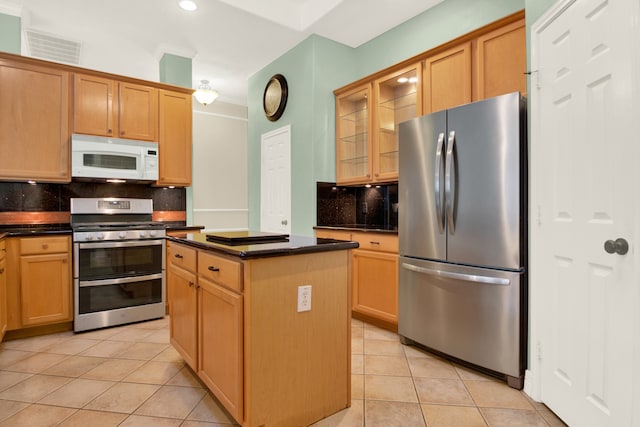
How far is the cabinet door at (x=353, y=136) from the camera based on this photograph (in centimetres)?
383

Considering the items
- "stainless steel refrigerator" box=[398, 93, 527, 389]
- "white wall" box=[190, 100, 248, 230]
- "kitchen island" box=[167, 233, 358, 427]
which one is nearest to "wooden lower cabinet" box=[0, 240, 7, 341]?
"kitchen island" box=[167, 233, 358, 427]

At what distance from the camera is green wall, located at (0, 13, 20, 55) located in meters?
3.41

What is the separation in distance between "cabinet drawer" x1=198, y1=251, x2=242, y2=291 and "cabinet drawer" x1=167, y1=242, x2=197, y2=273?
12 centimetres

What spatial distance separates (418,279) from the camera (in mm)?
2740

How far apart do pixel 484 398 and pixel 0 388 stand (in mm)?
2945

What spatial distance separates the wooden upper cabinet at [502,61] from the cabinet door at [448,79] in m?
0.09

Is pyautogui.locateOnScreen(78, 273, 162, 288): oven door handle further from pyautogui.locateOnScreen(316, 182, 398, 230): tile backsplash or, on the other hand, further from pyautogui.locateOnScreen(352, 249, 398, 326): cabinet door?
pyautogui.locateOnScreen(352, 249, 398, 326): cabinet door

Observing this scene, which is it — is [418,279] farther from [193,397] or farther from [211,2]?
[211,2]

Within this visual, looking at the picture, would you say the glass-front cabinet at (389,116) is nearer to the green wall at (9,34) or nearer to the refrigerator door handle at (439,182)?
the refrigerator door handle at (439,182)

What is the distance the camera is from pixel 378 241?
3258 mm

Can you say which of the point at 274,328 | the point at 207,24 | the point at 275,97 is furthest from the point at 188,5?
the point at 274,328

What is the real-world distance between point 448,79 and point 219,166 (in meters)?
4.89

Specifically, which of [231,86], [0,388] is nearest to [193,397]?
Answer: [0,388]

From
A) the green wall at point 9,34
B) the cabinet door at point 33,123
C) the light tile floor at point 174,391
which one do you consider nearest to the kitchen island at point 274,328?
the light tile floor at point 174,391
